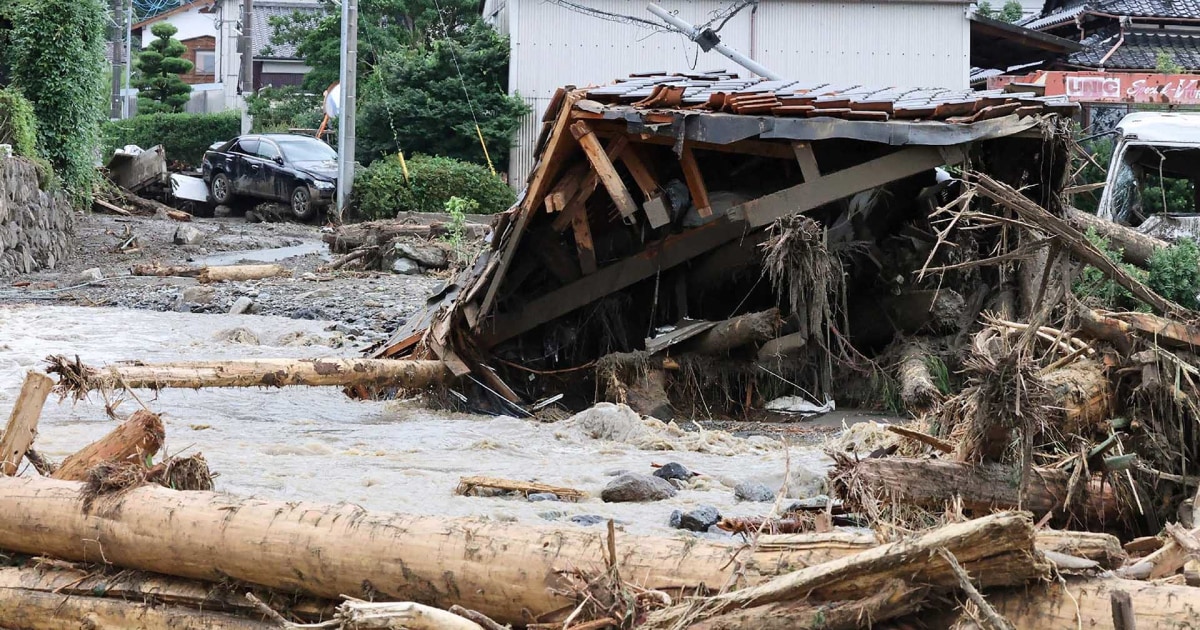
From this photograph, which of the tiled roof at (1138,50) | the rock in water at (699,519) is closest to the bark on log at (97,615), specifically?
the rock in water at (699,519)

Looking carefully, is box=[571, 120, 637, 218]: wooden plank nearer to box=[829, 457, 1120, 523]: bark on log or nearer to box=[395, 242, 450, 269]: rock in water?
box=[829, 457, 1120, 523]: bark on log

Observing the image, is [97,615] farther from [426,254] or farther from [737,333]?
[426,254]

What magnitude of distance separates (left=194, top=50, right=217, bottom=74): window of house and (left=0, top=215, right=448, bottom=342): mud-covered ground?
4222 centimetres

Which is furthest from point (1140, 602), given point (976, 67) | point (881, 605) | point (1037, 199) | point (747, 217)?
point (976, 67)

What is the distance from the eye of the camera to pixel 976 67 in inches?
1155

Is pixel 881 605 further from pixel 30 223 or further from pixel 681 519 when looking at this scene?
pixel 30 223

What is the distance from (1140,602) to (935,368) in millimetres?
6686

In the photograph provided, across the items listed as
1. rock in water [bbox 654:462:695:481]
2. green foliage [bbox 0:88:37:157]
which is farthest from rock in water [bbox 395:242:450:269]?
rock in water [bbox 654:462:695:481]

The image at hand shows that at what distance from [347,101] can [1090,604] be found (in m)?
22.9

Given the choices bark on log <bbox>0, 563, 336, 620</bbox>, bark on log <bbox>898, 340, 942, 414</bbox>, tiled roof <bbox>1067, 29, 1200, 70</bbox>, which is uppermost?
tiled roof <bbox>1067, 29, 1200, 70</bbox>

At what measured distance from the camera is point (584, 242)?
33.0ft

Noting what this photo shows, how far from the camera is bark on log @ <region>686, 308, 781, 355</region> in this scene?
9.82 metres

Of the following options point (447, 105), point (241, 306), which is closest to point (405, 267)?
point (241, 306)

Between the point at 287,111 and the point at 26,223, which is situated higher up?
the point at 287,111
